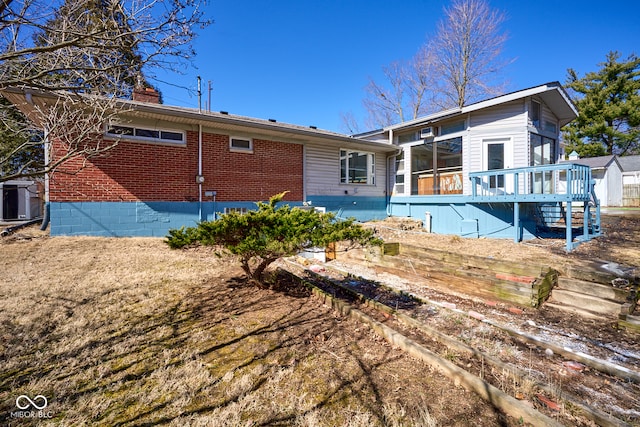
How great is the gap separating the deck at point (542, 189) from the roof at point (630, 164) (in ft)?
67.5

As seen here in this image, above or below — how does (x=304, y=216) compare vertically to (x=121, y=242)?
above

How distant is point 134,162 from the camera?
8.38 m

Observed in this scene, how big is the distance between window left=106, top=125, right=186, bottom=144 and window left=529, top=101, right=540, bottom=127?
11.6 metres

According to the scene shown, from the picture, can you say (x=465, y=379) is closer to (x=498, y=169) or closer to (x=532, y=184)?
(x=498, y=169)

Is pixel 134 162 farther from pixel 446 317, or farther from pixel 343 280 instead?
pixel 446 317

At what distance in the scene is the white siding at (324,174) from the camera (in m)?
11.8

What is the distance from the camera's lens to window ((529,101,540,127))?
34.0ft

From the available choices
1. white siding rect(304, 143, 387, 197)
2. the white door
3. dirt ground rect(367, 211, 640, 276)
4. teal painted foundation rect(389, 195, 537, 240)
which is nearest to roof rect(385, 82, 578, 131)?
the white door

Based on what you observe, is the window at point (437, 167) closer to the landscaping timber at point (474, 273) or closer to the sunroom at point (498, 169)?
the sunroom at point (498, 169)

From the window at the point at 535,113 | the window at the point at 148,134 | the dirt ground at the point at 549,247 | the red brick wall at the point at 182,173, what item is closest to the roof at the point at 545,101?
the window at the point at 535,113

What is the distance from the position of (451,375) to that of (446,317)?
152 centimetres

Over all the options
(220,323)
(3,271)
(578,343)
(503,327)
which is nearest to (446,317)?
(503,327)

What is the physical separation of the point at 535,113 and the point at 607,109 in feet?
76.5

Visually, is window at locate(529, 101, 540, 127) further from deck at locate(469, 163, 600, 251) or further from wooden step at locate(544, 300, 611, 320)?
wooden step at locate(544, 300, 611, 320)
